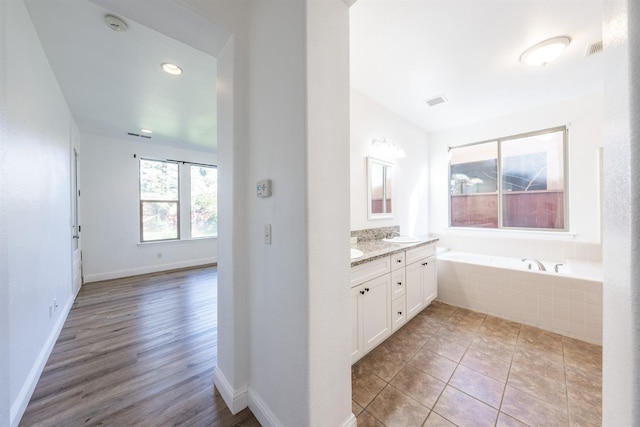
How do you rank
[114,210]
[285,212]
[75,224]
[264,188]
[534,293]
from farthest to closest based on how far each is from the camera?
[114,210] → [75,224] → [534,293] → [264,188] → [285,212]

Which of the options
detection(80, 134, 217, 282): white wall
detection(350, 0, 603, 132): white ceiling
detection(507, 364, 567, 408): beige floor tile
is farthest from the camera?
detection(80, 134, 217, 282): white wall

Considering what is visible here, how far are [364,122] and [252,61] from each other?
1813 mm

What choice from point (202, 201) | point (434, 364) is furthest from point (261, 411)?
point (202, 201)

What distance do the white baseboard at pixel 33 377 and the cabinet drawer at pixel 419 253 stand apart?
2935 millimetres

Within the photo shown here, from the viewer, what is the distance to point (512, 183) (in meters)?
3.62

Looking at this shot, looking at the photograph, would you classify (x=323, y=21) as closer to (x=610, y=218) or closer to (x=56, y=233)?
(x=610, y=218)

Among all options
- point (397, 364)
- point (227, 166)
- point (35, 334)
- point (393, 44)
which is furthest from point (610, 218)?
point (35, 334)

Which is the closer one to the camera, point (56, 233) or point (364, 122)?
point (56, 233)

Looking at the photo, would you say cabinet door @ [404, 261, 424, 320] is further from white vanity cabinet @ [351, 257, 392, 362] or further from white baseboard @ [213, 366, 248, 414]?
white baseboard @ [213, 366, 248, 414]

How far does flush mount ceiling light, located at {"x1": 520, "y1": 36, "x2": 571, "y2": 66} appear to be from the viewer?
6.42 ft

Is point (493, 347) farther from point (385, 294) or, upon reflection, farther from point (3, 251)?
point (3, 251)

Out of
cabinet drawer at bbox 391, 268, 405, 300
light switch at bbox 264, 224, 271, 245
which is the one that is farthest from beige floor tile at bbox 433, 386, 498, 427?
A: light switch at bbox 264, 224, 271, 245

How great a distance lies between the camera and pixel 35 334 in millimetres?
1750

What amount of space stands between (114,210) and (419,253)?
5168 millimetres
